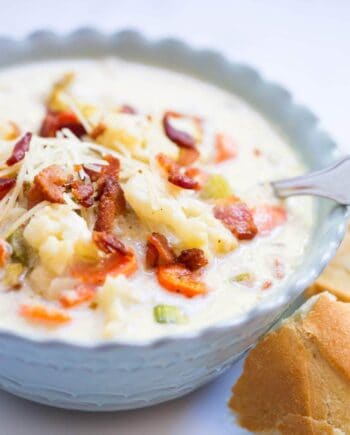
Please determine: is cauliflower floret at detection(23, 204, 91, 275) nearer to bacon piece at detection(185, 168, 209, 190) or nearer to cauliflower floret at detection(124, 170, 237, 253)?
cauliflower floret at detection(124, 170, 237, 253)

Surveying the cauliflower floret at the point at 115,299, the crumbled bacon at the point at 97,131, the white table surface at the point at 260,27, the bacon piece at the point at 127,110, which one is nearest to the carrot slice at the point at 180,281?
the cauliflower floret at the point at 115,299

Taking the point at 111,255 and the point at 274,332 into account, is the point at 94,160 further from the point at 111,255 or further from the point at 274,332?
the point at 274,332

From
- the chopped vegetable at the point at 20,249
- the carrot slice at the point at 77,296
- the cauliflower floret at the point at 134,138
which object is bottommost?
the chopped vegetable at the point at 20,249

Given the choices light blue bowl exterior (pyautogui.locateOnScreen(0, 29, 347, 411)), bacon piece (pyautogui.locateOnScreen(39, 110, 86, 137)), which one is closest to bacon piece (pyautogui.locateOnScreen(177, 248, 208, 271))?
light blue bowl exterior (pyautogui.locateOnScreen(0, 29, 347, 411))

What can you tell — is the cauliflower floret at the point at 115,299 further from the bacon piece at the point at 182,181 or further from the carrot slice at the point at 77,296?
the bacon piece at the point at 182,181

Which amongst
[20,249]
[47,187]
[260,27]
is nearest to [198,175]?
[47,187]

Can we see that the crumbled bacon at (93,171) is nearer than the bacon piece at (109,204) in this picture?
No

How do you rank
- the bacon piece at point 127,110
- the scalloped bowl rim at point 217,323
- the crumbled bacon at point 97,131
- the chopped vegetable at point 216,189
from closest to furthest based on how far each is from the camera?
the scalloped bowl rim at point 217,323 < the chopped vegetable at point 216,189 < the crumbled bacon at point 97,131 < the bacon piece at point 127,110
